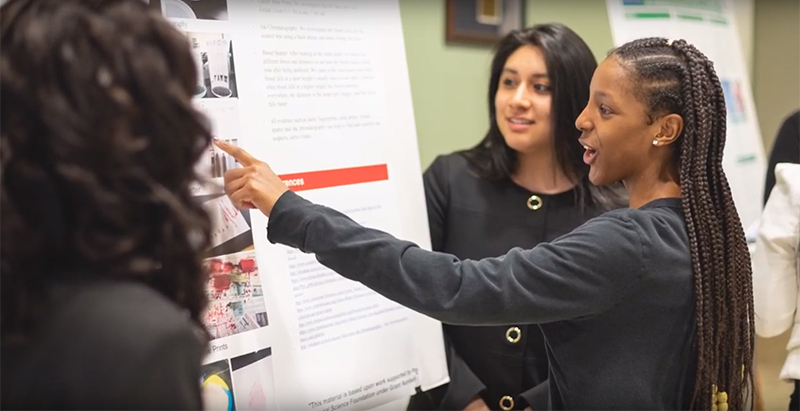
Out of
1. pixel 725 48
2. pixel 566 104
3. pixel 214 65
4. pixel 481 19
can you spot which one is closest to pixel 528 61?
pixel 566 104

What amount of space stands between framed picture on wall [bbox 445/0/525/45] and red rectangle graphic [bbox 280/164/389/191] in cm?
79

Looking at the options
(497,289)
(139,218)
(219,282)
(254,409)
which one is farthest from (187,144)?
(254,409)

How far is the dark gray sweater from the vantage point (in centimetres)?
118

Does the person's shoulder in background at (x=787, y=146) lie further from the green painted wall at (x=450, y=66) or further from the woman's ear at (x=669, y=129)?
the woman's ear at (x=669, y=129)

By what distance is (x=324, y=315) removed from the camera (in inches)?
63.4

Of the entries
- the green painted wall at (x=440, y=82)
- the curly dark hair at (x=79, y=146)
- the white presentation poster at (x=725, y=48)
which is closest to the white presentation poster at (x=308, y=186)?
the green painted wall at (x=440, y=82)

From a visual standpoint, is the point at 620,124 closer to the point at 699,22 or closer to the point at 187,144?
the point at 187,144

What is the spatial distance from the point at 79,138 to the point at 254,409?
927 millimetres

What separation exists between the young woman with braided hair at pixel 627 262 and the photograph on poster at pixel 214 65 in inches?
7.0

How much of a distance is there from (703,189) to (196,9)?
0.95 meters

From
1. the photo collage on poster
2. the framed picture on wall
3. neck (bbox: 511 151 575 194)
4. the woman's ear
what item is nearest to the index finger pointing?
the photo collage on poster

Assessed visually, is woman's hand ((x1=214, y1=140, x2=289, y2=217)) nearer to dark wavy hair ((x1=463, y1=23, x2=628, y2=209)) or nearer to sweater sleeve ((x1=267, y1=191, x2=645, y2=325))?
sweater sleeve ((x1=267, y1=191, x2=645, y2=325))

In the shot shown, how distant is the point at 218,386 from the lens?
1.42 m

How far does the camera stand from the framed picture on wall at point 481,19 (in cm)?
241
